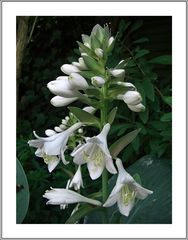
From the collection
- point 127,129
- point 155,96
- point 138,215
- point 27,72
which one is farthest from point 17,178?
point 27,72

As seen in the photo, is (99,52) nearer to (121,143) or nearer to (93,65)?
(93,65)

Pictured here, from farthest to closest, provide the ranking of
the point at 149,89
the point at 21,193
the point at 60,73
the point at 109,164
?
the point at 60,73, the point at 149,89, the point at 21,193, the point at 109,164

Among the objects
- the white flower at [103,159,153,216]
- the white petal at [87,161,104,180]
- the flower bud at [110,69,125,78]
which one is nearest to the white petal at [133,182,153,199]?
the white flower at [103,159,153,216]

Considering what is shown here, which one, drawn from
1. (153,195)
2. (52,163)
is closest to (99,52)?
(52,163)

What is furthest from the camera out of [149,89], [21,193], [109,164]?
[149,89]

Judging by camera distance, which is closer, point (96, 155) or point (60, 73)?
point (96, 155)

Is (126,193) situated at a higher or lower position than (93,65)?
lower

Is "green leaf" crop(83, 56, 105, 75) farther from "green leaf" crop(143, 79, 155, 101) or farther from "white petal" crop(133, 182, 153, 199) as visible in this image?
"green leaf" crop(143, 79, 155, 101)
